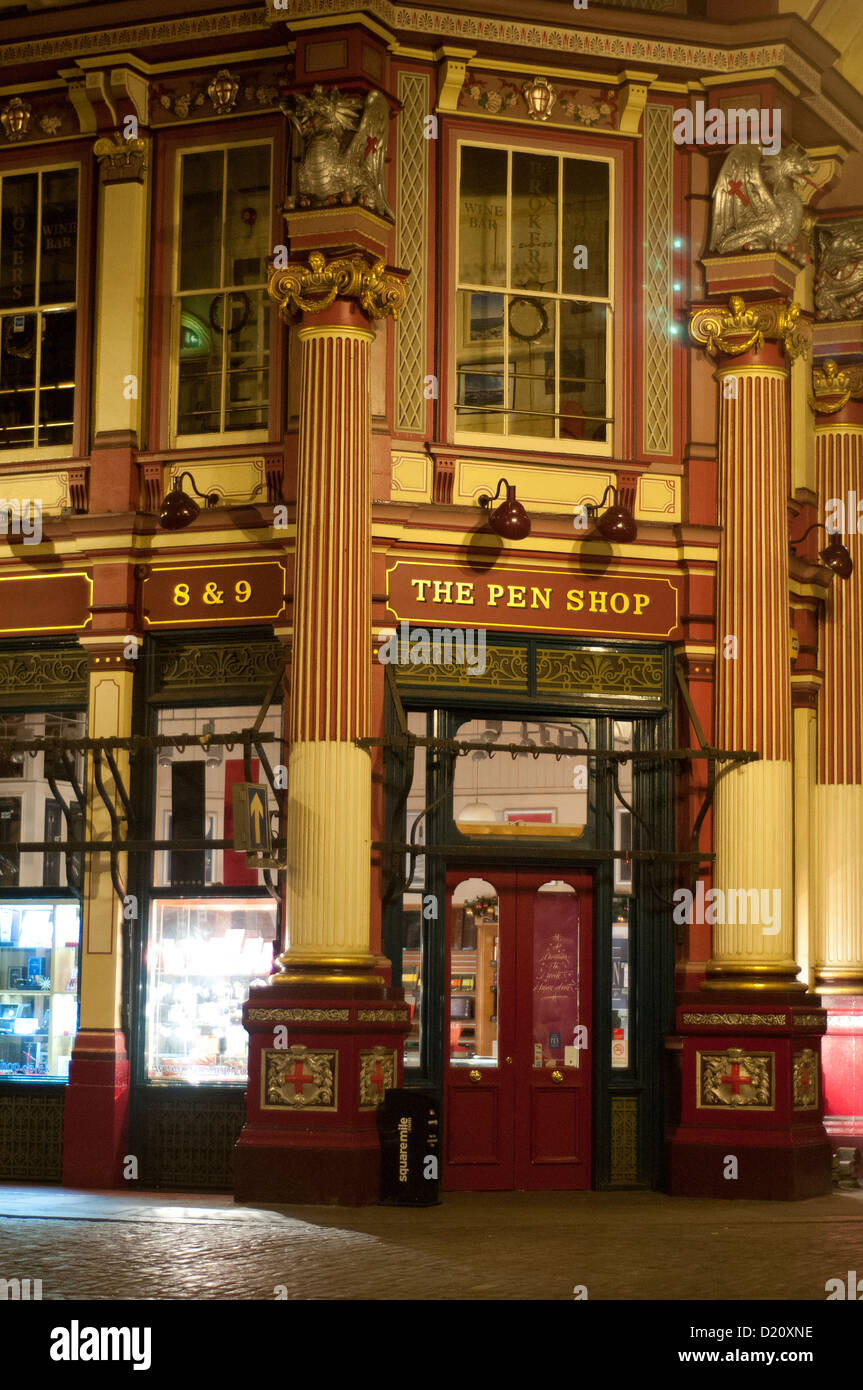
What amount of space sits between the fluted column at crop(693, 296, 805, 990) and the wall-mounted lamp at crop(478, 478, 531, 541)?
74.3 inches

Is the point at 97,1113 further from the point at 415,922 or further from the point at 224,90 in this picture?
the point at 224,90

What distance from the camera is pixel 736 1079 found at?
1625cm

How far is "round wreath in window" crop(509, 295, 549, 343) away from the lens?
1744cm

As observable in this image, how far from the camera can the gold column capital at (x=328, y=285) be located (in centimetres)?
1596

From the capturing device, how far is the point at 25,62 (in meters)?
17.5

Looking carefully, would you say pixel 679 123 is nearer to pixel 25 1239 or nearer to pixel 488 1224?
pixel 488 1224

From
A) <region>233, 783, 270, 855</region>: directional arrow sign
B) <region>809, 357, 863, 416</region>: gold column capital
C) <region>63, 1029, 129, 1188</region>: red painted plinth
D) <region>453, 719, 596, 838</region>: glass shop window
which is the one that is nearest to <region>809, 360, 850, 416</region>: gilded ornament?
<region>809, 357, 863, 416</region>: gold column capital

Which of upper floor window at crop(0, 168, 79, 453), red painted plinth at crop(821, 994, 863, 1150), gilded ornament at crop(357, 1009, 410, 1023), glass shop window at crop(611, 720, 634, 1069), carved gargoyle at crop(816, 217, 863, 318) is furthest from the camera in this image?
carved gargoyle at crop(816, 217, 863, 318)

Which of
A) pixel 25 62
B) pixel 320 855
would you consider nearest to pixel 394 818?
pixel 320 855

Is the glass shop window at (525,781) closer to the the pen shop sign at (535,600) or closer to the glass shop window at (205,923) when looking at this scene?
the the pen shop sign at (535,600)

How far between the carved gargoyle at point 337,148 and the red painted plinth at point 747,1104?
23.9 feet

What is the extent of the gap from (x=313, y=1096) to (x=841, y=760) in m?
7.21

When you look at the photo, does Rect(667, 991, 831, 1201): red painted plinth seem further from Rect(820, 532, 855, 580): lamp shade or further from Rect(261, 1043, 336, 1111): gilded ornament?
Rect(820, 532, 855, 580): lamp shade

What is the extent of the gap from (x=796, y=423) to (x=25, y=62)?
25.7 feet
